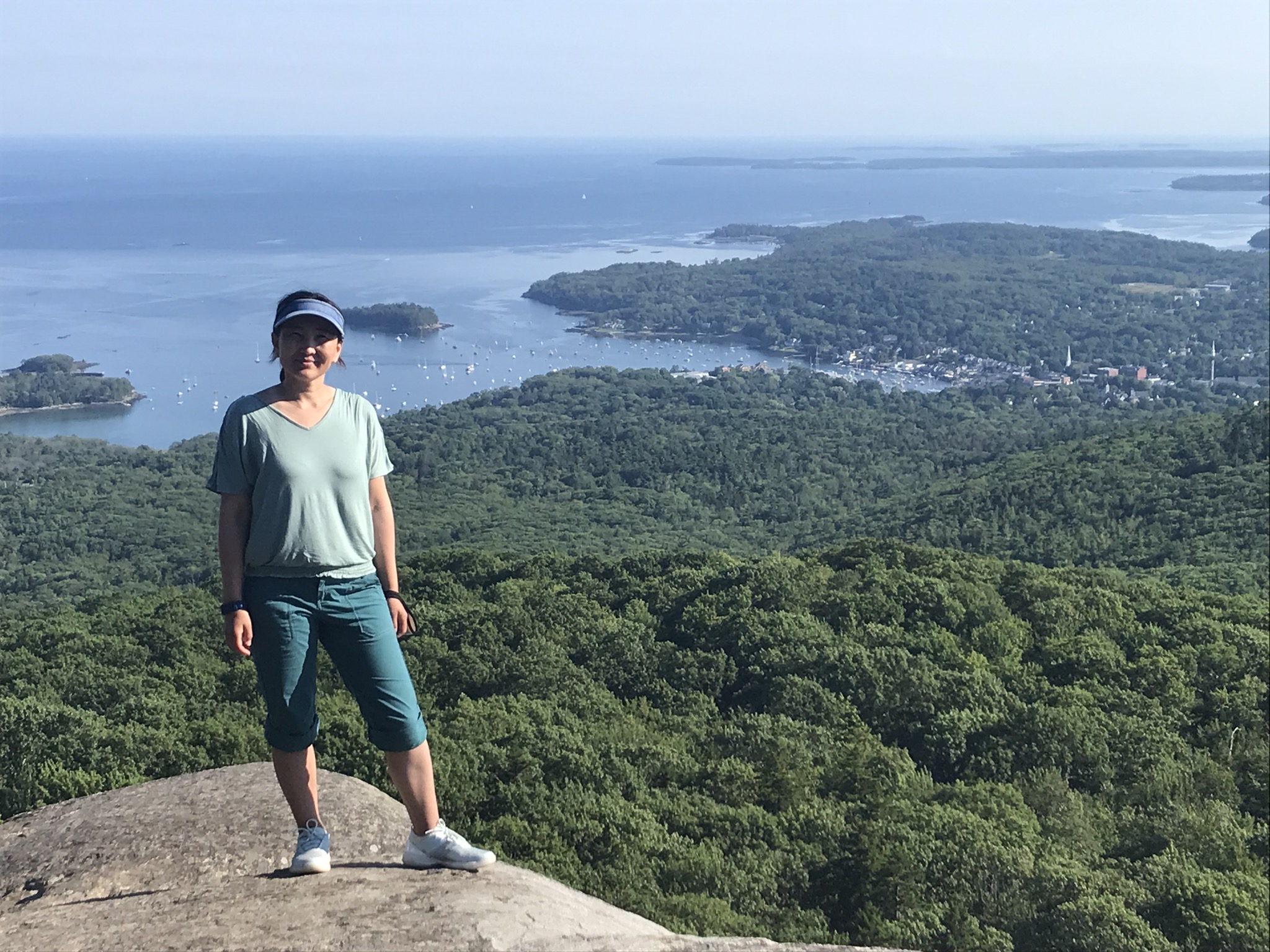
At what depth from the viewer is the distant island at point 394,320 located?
268 ft

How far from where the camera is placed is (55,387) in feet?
197

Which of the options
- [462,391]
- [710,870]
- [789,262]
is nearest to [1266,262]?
[789,262]

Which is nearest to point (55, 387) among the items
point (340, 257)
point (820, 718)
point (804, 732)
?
point (340, 257)

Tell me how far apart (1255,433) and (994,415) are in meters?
28.8

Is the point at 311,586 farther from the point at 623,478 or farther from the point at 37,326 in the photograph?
the point at 37,326

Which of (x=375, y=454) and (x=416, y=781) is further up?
(x=375, y=454)

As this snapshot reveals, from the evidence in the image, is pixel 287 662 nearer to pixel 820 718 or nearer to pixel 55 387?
pixel 820 718

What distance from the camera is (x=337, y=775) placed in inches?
260

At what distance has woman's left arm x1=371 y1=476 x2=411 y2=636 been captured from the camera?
433 centimetres

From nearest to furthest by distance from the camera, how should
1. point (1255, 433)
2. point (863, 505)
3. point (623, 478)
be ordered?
point (1255, 433) → point (863, 505) → point (623, 478)

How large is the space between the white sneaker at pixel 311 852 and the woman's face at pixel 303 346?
1.84 meters

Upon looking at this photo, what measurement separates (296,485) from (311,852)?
1608mm

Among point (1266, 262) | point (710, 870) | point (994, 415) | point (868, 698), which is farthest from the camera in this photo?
point (1266, 262)

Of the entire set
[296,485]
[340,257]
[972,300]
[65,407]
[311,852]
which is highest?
[296,485]
